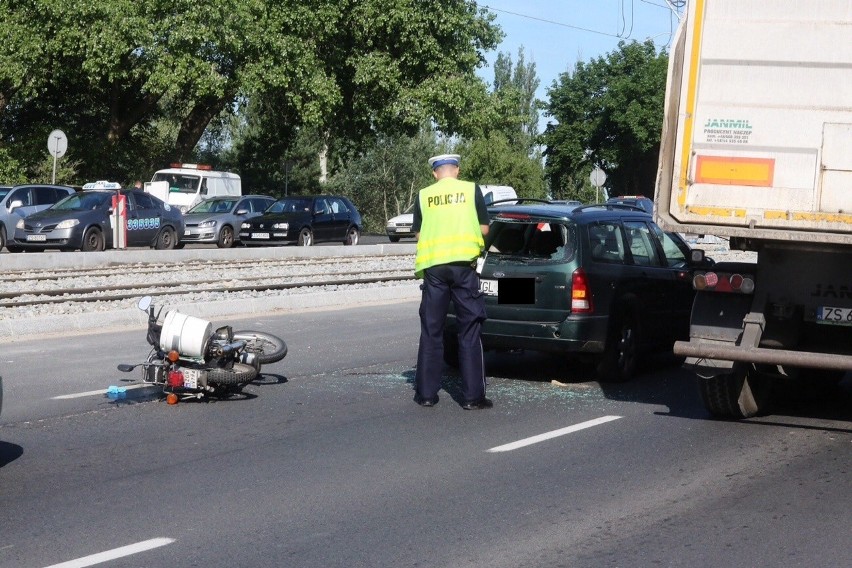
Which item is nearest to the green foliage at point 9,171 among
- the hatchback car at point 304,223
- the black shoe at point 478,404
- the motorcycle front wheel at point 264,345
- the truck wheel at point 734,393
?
the hatchback car at point 304,223

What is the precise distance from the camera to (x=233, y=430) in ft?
27.7

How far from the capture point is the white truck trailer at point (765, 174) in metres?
7.76

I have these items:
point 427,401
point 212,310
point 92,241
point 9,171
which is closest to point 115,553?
point 427,401

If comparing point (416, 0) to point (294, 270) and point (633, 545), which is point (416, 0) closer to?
point (294, 270)

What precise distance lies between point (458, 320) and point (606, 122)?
71817mm

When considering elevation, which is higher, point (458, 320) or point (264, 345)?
point (458, 320)

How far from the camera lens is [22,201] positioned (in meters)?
29.5

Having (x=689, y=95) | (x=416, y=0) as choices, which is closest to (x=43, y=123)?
(x=416, y=0)

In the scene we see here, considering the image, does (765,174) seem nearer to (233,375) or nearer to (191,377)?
(233,375)

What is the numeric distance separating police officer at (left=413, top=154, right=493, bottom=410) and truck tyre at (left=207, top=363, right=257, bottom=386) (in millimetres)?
1320

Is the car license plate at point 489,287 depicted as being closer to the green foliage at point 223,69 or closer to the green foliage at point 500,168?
the green foliage at point 223,69

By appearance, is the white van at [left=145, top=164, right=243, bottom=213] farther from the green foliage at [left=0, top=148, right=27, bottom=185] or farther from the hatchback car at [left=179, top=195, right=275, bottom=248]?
the green foliage at [left=0, top=148, right=27, bottom=185]

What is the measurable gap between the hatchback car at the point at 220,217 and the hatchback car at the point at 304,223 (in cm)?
56

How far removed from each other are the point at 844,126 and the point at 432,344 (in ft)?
11.1
